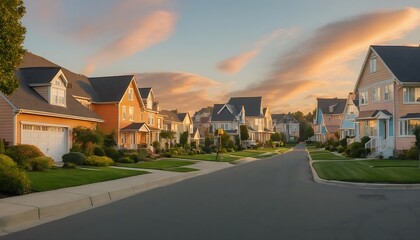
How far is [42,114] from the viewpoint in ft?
94.8

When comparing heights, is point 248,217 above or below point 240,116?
below

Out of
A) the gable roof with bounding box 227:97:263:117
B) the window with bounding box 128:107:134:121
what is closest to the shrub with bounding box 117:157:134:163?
the window with bounding box 128:107:134:121

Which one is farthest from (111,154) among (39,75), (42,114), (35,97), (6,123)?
(6,123)

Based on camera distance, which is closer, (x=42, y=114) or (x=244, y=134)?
(x=42, y=114)

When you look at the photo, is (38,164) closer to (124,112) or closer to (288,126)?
(124,112)

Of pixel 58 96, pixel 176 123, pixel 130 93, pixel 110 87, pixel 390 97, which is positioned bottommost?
pixel 176 123

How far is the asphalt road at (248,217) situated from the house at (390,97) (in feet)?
71.1

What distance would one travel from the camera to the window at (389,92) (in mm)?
37031

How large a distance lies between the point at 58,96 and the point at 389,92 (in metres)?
28.3

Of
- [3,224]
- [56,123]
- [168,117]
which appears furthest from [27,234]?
[168,117]

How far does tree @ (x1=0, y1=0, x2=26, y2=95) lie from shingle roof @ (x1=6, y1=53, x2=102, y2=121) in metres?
13.5

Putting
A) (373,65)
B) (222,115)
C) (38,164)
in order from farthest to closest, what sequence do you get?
(222,115) < (373,65) < (38,164)

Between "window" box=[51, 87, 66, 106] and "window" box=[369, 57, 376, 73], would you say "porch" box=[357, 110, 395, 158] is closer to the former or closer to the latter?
"window" box=[369, 57, 376, 73]

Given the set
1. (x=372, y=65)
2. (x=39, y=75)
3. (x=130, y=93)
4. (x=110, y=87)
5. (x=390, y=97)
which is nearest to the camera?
(x=39, y=75)
